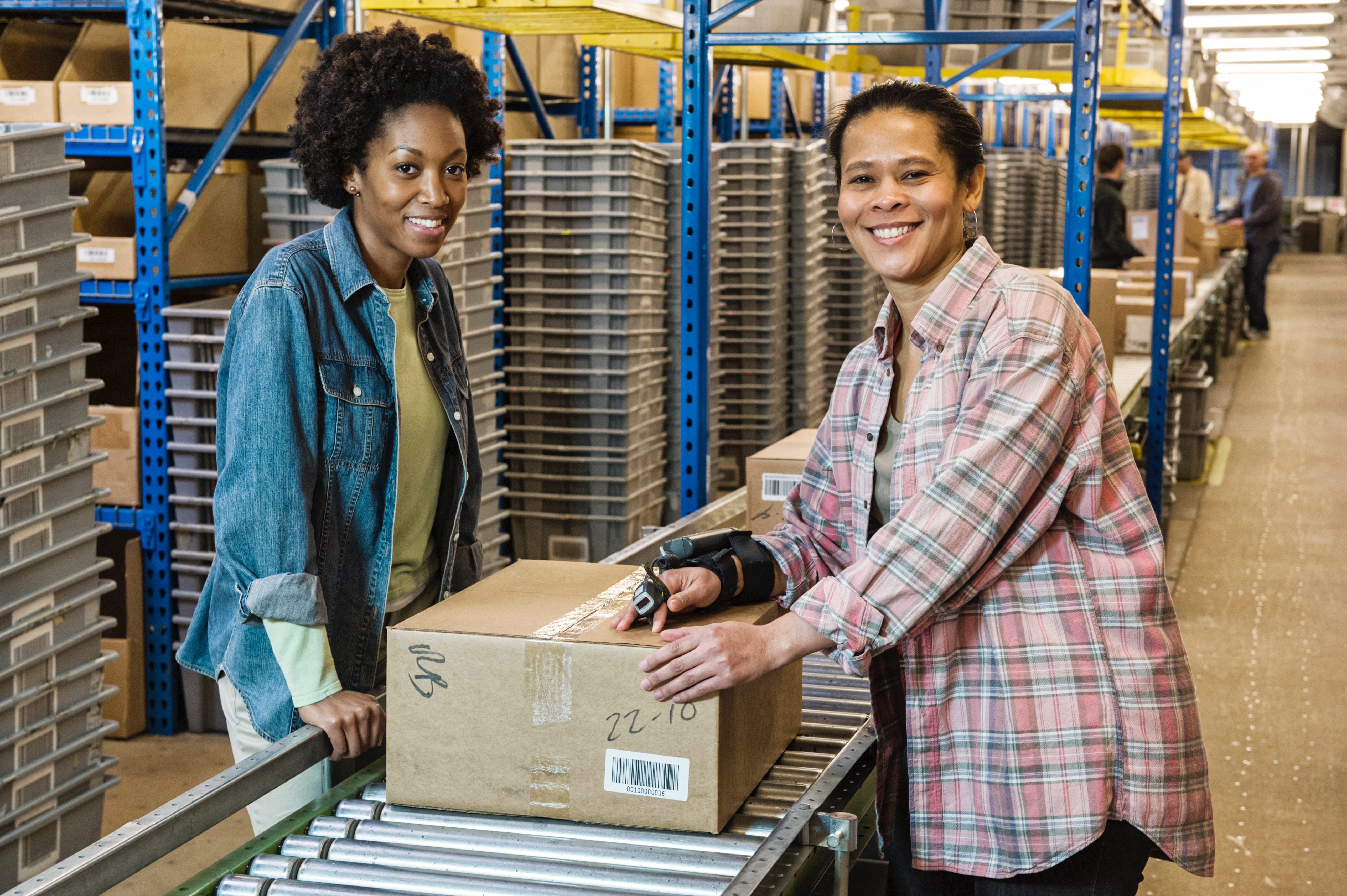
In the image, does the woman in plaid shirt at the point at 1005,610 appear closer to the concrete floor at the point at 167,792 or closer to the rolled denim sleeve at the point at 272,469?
the rolled denim sleeve at the point at 272,469

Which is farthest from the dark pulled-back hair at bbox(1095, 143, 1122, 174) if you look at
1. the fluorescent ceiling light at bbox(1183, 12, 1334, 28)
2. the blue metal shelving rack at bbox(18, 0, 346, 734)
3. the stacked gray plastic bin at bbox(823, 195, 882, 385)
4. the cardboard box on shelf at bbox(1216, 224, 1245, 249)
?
the blue metal shelving rack at bbox(18, 0, 346, 734)

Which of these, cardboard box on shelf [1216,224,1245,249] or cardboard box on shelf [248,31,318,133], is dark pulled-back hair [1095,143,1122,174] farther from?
cardboard box on shelf [248,31,318,133]

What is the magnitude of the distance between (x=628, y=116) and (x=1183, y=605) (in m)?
4.07

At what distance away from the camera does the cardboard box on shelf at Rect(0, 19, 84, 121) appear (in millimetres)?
4285

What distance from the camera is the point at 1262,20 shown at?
34.8ft

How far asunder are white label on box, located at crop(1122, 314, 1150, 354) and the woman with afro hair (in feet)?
19.0

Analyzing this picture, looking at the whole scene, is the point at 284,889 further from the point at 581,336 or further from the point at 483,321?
the point at 581,336

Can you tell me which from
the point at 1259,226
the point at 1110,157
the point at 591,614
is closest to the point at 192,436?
the point at 591,614

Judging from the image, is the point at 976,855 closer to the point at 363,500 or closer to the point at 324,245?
the point at 363,500

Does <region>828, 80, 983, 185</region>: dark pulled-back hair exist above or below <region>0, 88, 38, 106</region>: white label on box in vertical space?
below

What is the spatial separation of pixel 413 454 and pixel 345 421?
6.5 inches

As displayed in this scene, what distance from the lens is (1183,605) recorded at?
259 inches

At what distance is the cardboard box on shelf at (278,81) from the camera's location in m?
4.75

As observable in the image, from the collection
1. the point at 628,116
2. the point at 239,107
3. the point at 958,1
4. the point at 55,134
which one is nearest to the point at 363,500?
the point at 55,134
